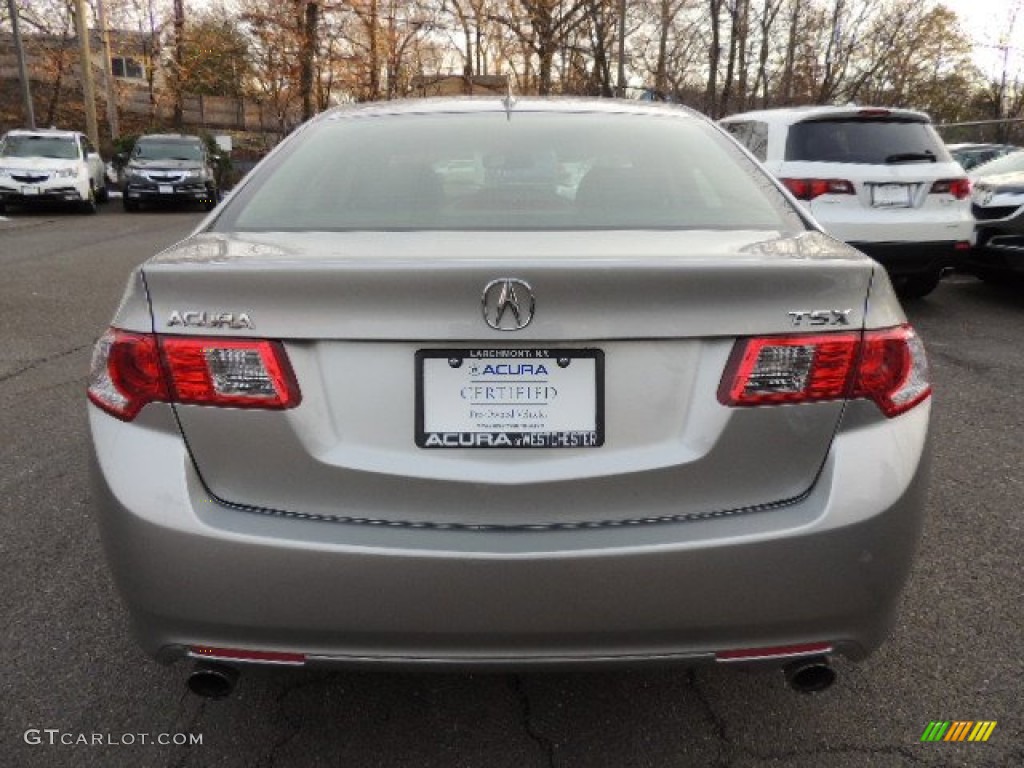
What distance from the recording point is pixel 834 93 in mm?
33969

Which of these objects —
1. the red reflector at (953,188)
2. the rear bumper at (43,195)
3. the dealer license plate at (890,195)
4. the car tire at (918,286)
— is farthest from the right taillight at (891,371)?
the rear bumper at (43,195)

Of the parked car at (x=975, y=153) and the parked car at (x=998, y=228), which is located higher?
the parked car at (x=975, y=153)

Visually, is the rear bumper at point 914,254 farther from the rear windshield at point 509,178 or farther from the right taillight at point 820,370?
the right taillight at point 820,370

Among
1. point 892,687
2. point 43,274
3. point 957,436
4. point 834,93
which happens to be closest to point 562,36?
point 834,93

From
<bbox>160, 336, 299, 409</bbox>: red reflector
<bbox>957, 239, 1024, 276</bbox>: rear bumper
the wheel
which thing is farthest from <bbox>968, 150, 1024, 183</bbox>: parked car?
the wheel

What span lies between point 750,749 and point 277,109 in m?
45.0

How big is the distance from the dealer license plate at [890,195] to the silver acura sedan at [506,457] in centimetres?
596

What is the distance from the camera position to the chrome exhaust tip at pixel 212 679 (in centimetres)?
187

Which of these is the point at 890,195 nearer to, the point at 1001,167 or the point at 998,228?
the point at 998,228

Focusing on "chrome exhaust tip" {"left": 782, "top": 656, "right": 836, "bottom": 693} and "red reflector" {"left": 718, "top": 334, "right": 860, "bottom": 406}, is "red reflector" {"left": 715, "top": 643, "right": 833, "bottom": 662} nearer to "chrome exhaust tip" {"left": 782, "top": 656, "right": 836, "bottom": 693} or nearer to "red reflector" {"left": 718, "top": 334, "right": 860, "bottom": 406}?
"chrome exhaust tip" {"left": 782, "top": 656, "right": 836, "bottom": 693}

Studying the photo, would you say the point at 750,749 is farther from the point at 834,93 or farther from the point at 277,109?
the point at 277,109

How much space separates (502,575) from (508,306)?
1.71 feet

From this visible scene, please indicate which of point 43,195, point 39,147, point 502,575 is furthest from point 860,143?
point 39,147

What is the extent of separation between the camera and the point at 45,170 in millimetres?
18078
